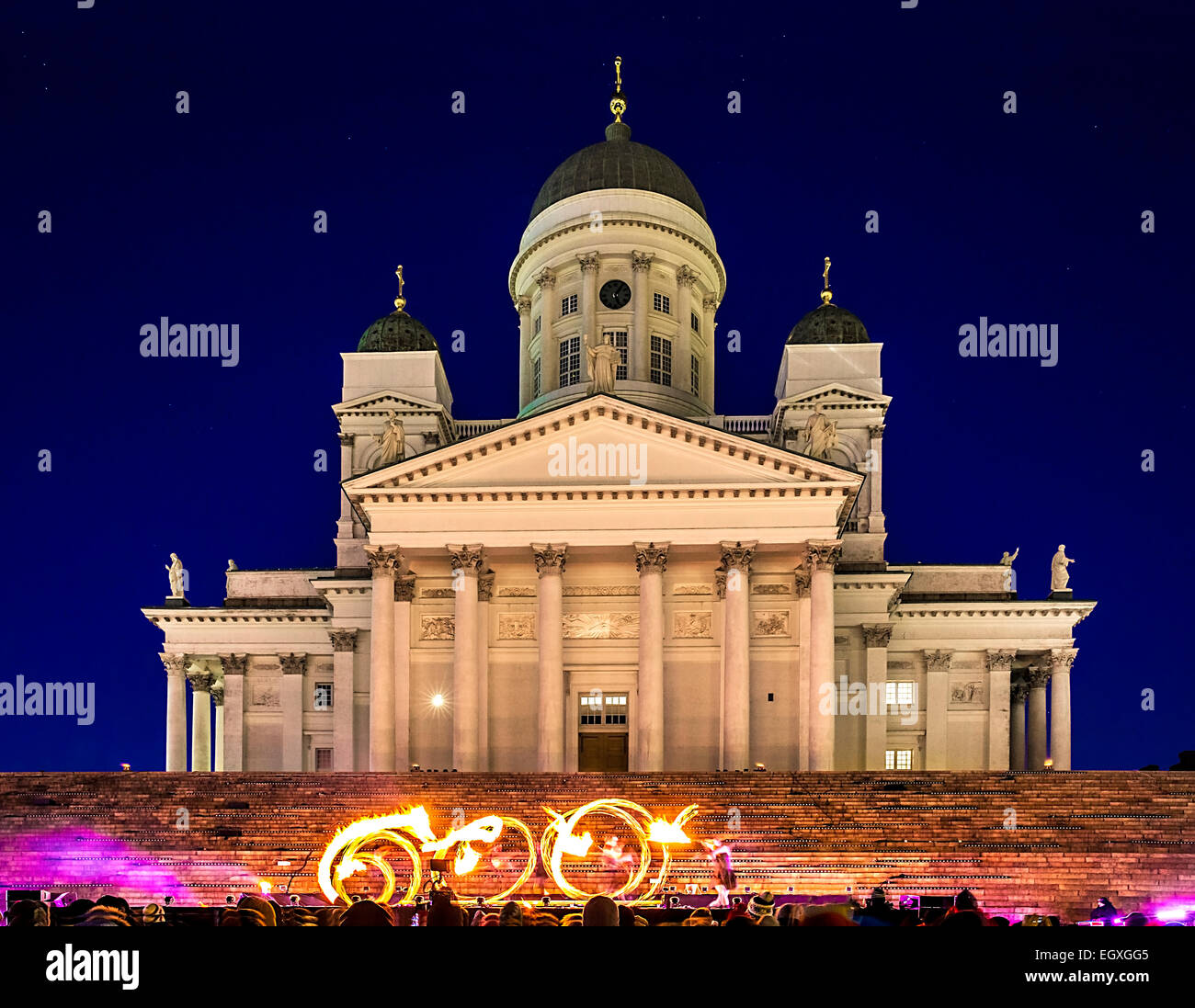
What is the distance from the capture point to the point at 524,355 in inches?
2216

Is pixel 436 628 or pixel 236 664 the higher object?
pixel 436 628

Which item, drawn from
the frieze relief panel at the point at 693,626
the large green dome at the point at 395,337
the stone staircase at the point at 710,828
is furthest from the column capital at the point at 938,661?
the large green dome at the point at 395,337

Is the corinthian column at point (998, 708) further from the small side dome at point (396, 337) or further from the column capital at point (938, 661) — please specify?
the small side dome at point (396, 337)

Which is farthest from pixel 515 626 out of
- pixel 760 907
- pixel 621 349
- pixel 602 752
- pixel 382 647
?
pixel 760 907

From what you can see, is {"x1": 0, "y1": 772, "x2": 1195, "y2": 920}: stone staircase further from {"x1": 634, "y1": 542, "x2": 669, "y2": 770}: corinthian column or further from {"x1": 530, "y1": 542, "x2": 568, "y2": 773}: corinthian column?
{"x1": 634, "y1": 542, "x2": 669, "y2": 770}: corinthian column

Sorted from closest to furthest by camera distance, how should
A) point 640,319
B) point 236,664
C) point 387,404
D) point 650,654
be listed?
point 650,654 < point 236,664 < point 387,404 < point 640,319

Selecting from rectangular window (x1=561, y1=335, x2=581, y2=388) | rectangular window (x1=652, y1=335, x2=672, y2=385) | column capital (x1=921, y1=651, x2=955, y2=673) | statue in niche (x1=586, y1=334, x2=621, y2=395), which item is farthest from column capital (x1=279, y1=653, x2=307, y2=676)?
column capital (x1=921, y1=651, x2=955, y2=673)

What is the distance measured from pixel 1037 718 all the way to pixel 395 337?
3309 centimetres

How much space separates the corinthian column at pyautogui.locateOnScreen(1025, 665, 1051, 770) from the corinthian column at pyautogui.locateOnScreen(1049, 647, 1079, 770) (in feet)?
3.79

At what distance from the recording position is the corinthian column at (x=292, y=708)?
46719 millimetres

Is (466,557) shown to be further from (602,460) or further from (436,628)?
(602,460)

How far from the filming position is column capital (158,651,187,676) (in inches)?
1925
